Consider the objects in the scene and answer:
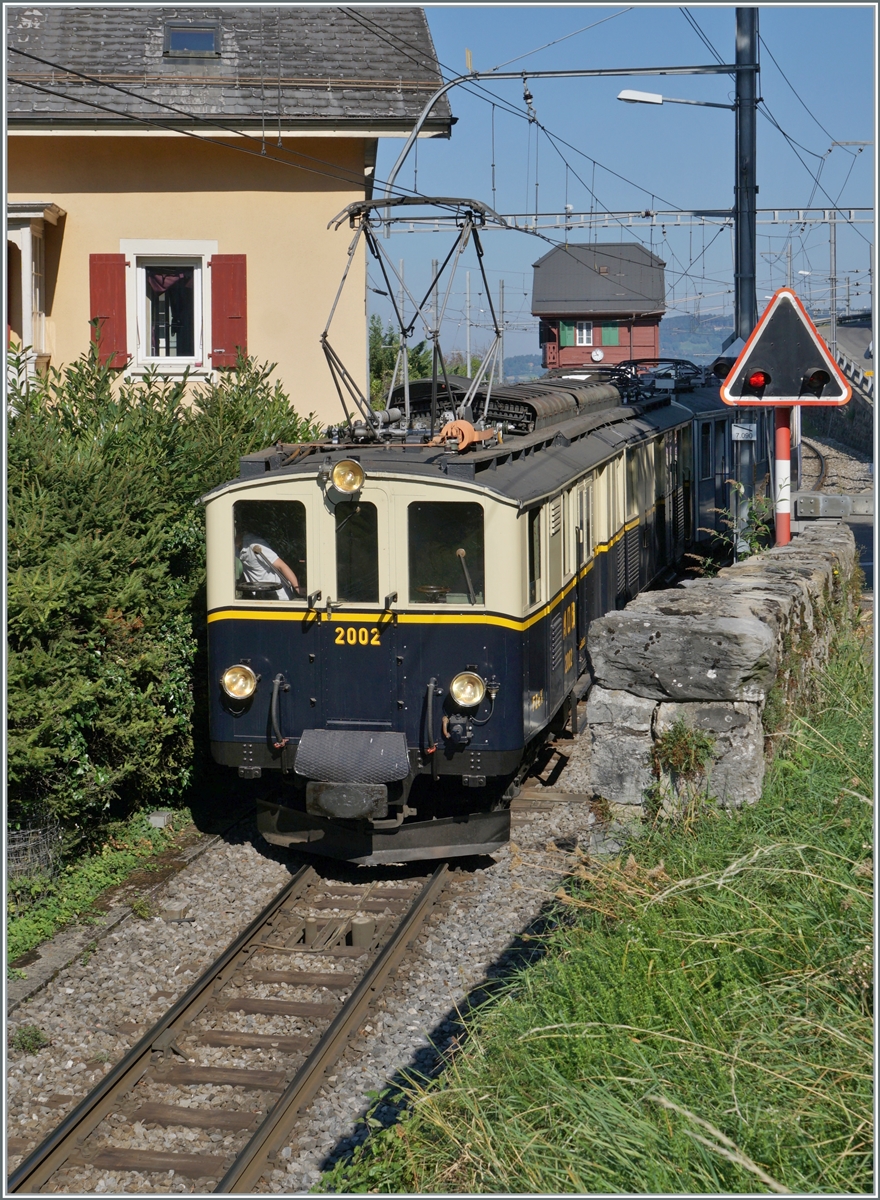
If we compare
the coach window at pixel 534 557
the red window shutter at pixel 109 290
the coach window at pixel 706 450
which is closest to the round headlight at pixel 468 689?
the coach window at pixel 534 557

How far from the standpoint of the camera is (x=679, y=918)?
430 centimetres

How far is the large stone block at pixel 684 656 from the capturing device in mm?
5016

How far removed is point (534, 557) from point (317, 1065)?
145 inches

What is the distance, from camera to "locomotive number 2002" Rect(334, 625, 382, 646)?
8000 mm

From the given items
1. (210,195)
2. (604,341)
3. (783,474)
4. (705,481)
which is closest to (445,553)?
(783,474)

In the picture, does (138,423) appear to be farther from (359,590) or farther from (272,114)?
(272,114)

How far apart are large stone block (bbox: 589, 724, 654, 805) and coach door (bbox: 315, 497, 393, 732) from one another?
289cm

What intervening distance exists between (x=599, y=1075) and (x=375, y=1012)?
303cm

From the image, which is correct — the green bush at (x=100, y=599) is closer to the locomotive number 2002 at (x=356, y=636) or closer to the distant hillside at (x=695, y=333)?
the locomotive number 2002 at (x=356, y=636)

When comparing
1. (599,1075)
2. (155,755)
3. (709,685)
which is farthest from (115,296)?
(599,1075)

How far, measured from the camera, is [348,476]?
7949 mm

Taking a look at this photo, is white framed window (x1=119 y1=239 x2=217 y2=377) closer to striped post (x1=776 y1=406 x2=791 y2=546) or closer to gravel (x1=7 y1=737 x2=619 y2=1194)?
gravel (x1=7 y1=737 x2=619 y2=1194)

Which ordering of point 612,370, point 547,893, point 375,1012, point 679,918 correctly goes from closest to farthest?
point 679,918, point 375,1012, point 547,893, point 612,370

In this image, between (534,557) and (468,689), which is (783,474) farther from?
(468,689)
